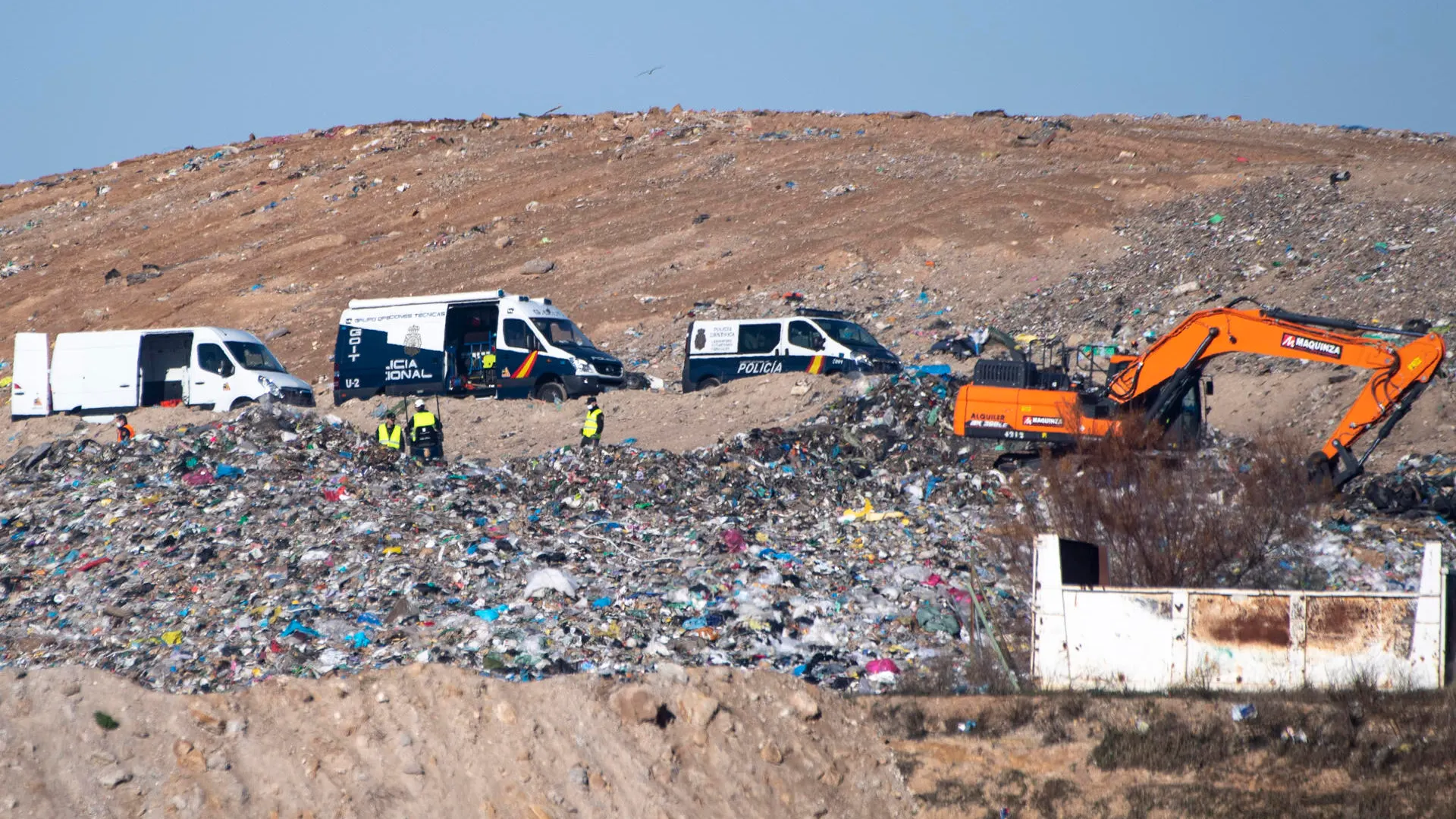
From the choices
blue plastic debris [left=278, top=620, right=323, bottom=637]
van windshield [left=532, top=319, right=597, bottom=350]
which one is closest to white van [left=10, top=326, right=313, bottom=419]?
van windshield [left=532, top=319, right=597, bottom=350]

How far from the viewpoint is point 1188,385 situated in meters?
13.4

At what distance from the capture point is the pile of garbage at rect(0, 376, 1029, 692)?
356 inches

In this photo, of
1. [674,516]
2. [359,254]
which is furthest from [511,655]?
[359,254]

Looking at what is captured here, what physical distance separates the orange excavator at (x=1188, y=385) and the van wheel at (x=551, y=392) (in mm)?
7487

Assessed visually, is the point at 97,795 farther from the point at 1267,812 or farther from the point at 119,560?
the point at 1267,812

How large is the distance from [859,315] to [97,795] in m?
18.6

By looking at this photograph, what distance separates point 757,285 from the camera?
26.9 metres

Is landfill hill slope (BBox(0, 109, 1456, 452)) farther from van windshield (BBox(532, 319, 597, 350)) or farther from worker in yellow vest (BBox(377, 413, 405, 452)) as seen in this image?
worker in yellow vest (BBox(377, 413, 405, 452))

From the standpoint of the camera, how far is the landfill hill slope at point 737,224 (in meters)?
22.9

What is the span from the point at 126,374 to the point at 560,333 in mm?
6811

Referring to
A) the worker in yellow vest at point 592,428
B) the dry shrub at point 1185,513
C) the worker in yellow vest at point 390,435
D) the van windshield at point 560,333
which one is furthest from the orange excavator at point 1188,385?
the van windshield at point 560,333

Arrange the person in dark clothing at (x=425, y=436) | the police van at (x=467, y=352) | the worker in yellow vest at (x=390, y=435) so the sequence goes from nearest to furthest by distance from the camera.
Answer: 1. the worker in yellow vest at (x=390, y=435)
2. the person in dark clothing at (x=425, y=436)
3. the police van at (x=467, y=352)

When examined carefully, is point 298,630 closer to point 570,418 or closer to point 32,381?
point 570,418

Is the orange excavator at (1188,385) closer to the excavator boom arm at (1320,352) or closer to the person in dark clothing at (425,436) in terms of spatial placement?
the excavator boom arm at (1320,352)
